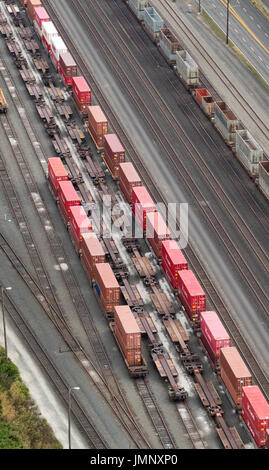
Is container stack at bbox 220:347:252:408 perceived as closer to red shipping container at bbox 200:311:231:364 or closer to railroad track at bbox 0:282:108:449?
red shipping container at bbox 200:311:231:364

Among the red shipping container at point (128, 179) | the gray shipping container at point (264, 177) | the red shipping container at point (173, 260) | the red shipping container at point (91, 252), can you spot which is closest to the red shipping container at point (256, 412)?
the red shipping container at point (173, 260)

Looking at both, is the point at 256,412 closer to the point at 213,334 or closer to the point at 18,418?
the point at 213,334

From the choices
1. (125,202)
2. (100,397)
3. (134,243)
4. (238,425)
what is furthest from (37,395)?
(125,202)

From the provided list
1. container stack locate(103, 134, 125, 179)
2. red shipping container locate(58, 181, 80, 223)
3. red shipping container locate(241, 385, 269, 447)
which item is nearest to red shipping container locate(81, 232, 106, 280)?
red shipping container locate(58, 181, 80, 223)

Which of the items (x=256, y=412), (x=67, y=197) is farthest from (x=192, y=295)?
(x=67, y=197)

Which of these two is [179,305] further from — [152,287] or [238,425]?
[238,425]

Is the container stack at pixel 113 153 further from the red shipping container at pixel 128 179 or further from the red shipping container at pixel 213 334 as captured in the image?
the red shipping container at pixel 213 334
